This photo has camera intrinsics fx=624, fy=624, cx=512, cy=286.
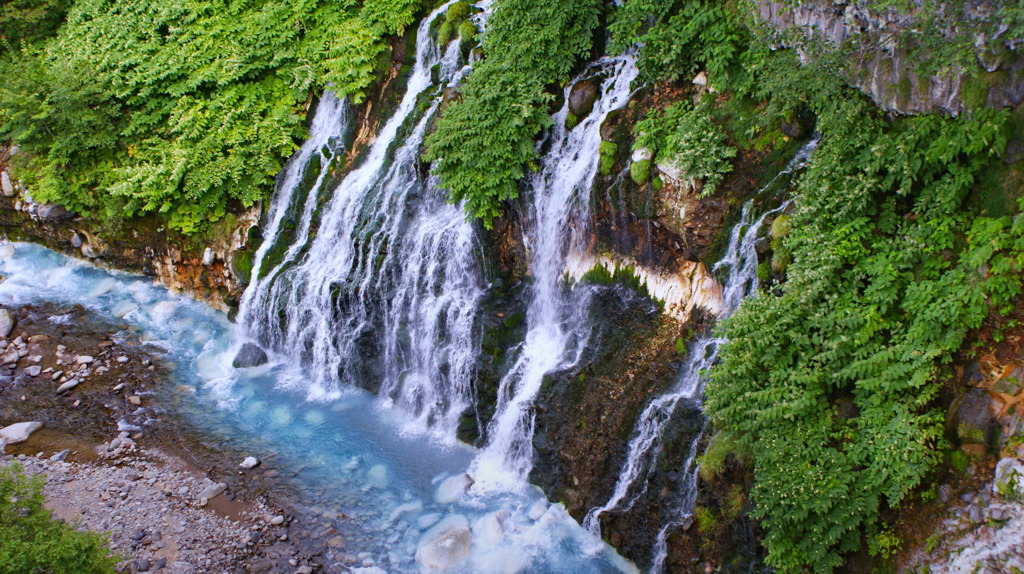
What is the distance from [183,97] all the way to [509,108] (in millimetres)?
8719

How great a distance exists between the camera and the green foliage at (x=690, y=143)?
8.61 m

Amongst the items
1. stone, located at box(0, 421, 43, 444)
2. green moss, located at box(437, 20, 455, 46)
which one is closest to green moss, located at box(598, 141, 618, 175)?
green moss, located at box(437, 20, 455, 46)

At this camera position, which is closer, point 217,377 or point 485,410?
point 485,410

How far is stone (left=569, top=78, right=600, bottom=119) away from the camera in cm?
1045

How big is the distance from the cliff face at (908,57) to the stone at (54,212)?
54.6 ft

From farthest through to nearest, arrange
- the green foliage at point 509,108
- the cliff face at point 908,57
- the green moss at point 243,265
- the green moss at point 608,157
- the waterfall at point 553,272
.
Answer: the green moss at point 243,265 → the green foliage at point 509,108 → the waterfall at point 553,272 → the green moss at point 608,157 → the cliff face at point 908,57

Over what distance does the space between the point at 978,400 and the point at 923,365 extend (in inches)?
21.1

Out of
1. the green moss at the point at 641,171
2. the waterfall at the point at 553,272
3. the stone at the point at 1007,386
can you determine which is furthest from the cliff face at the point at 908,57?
the waterfall at the point at 553,272

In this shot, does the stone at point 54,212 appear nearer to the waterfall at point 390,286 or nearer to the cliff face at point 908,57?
the waterfall at point 390,286

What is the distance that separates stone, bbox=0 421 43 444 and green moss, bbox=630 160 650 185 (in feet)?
36.4

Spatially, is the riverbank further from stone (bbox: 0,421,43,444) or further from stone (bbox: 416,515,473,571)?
stone (bbox: 416,515,473,571)

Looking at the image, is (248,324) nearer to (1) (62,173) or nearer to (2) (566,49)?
(1) (62,173)

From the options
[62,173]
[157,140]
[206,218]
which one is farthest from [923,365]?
[62,173]

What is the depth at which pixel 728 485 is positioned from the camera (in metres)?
7.56
